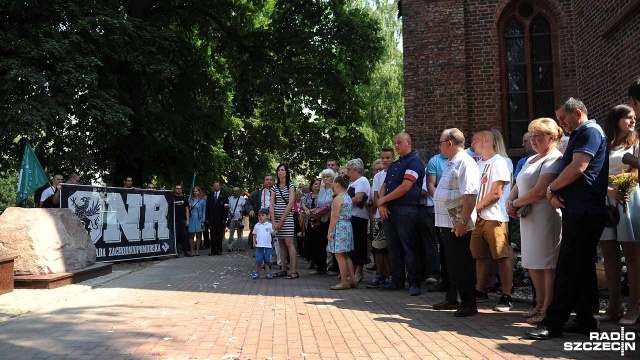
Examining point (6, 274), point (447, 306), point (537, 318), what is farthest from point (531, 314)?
point (6, 274)

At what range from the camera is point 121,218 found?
14031mm

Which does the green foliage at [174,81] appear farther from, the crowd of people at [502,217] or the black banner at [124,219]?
the crowd of people at [502,217]

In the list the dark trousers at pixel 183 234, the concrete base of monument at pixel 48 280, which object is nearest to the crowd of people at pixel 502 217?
the concrete base of monument at pixel 48 280

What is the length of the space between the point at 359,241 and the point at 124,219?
22.6 ft

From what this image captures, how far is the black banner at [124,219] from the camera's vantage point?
12.8 metres

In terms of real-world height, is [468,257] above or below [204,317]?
above

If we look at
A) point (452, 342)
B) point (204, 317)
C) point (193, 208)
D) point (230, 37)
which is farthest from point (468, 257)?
point (230, 37)

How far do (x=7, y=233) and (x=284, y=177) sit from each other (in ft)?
15.5

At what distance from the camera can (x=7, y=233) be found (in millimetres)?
9117

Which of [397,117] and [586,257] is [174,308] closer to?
[586,257]

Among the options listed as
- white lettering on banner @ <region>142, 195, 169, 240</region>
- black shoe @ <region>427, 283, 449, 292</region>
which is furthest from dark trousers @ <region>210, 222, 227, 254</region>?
black shoe @ <region>427, 283, 449, 292</region>

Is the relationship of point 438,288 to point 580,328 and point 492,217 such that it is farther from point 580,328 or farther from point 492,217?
point 580,328

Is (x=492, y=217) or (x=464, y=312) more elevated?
(x=492, y=217)

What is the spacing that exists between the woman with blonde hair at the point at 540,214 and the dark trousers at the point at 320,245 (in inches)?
227
